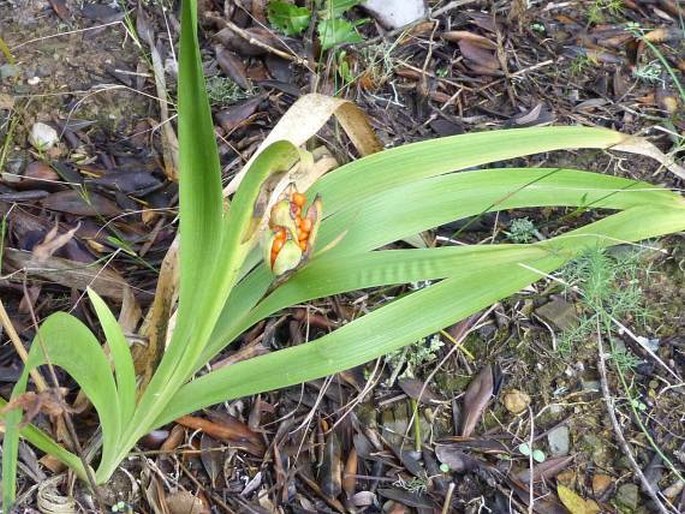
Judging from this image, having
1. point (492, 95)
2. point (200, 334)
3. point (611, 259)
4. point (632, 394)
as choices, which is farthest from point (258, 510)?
point (492, 95)

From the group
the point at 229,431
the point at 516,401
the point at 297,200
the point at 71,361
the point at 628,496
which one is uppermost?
the point at 297,200

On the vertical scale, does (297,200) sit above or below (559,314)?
above

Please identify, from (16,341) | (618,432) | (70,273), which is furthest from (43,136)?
(618,432)

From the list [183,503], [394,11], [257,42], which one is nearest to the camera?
[183,503]

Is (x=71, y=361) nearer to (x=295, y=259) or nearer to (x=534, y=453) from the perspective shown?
(x=295, y=259)

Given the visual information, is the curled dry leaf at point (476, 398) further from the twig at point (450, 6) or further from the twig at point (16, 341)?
the twig at point (450, 6)

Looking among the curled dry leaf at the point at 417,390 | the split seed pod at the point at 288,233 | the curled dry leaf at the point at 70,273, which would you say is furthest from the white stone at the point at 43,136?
the curled dry leaf at the point at 417,390

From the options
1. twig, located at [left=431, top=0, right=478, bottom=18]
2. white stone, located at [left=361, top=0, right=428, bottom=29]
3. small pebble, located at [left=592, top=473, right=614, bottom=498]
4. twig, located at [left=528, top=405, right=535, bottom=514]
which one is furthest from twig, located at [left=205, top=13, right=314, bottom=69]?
small pebble, located at [left=592, top=473, right=614, bottom=498]
